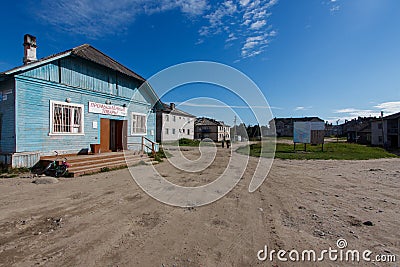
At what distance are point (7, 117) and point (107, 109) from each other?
15.0 feet

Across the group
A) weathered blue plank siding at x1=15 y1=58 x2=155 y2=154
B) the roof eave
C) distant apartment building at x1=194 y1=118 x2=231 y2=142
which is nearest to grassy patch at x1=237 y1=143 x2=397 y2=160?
weathered blue plank siding at x1=15 y1=58 x2=155 y2=154

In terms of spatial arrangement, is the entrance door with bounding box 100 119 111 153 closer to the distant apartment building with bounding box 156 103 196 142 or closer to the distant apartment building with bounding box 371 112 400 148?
the distant apartment building with bounding box 156 103 196 142

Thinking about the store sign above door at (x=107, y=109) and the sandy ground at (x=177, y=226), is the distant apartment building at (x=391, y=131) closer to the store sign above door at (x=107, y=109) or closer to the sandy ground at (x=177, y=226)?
the sandy ground at (x=177, y=226)

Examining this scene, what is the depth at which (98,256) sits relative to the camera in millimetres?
2881

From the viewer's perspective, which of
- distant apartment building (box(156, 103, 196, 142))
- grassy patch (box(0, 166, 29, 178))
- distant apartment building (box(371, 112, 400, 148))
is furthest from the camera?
distant apartment building (box(156, 103, 196, 142))

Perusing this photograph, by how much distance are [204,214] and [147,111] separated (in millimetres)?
12552

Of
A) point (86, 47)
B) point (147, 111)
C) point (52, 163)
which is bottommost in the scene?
point (52, 163)

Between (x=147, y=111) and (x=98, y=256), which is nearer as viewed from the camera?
(x=98, y=256)

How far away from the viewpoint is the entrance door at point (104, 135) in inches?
480

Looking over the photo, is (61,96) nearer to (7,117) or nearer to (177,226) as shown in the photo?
(7,117)

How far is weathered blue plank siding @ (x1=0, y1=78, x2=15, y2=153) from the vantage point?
855 centimetres

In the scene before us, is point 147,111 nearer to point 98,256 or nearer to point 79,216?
point 79,216

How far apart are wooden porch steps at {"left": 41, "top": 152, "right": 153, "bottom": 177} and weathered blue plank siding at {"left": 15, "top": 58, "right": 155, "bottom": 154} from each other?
0.88 m

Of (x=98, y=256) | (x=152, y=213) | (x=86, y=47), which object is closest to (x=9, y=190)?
(x=152, y=213)
